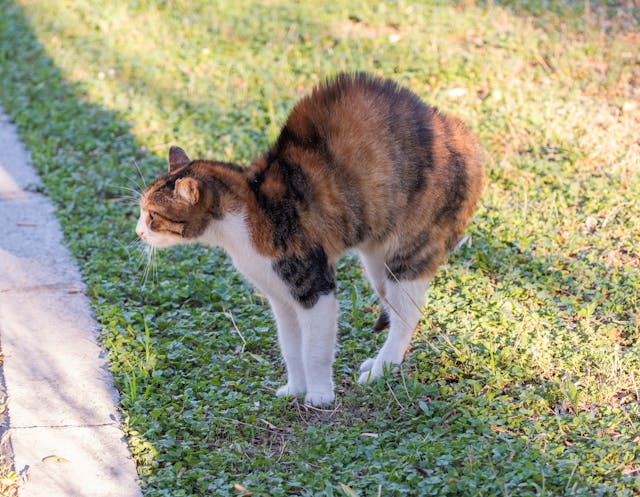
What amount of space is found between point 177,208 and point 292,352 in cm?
96

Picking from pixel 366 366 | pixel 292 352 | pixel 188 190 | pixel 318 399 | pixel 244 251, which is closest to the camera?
pixel 188 190

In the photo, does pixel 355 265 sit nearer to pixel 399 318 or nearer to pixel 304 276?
pixel 399 318

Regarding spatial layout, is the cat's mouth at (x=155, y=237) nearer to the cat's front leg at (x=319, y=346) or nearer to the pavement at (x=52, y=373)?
the cat's front leg at (x=319, y=346)

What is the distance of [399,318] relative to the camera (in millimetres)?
4465

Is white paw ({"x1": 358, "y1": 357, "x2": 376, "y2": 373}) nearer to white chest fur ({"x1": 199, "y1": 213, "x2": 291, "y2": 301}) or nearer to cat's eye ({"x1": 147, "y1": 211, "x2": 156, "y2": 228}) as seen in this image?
white chest fur ({"x1": 199, "y1": 213, "x2": 291, "y2": 301})

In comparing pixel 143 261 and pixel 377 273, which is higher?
pixel 377 273

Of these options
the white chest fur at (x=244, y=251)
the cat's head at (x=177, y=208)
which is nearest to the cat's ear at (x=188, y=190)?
the cat's head at (x=177, y=208)

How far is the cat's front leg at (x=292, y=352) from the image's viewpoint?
173 inches

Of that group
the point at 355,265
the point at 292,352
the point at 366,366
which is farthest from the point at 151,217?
the point at 355,265

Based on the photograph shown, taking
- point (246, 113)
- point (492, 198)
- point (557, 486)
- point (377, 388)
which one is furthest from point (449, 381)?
point (246, 113)

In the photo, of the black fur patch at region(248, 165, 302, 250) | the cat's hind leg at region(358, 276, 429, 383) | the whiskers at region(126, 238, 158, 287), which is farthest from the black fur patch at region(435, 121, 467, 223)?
the whiskers at region(126, 238, 158, 287)

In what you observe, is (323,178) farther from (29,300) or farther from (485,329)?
(29,300)

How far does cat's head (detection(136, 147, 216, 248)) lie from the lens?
13.3 ft

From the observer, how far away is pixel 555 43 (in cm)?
805
